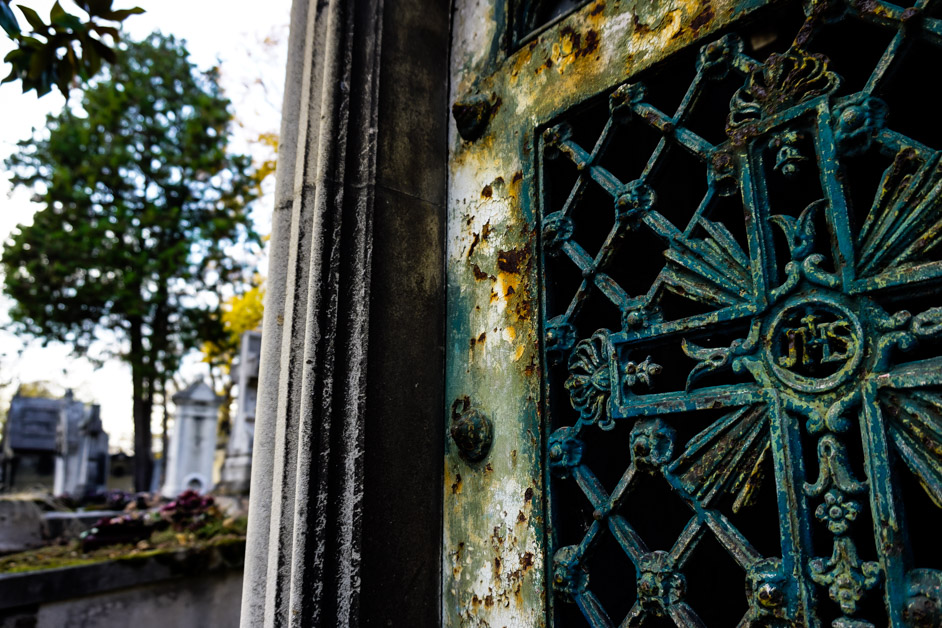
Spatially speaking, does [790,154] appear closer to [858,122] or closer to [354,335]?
[858,122]

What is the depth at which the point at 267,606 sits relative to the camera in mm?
1435

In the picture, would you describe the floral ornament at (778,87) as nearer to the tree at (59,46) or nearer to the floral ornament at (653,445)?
the floral ornament at (653,445)

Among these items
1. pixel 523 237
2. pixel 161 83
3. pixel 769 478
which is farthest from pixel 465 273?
pixel 161 83

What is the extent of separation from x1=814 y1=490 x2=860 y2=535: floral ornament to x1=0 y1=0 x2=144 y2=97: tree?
94.8 inches

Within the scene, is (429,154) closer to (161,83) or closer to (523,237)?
(523,237)

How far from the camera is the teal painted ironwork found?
3.08 ft

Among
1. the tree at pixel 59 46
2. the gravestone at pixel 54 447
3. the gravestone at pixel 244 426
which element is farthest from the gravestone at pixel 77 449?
the tree at pixel 59 46

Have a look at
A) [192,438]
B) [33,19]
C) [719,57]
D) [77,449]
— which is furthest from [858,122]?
[77,449]

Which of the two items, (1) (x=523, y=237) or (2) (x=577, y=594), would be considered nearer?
(2) (x=577, y=594)

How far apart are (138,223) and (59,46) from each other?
17.0 metres

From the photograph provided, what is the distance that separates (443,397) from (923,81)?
1547mm

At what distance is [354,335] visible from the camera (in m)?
1.58

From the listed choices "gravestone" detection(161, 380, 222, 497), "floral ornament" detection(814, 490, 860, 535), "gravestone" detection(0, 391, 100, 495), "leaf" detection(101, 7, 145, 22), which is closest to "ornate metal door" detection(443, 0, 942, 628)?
"floral ornament" detection(814, 490, 860, 535)

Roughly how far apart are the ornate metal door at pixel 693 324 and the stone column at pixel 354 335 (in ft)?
0.29
